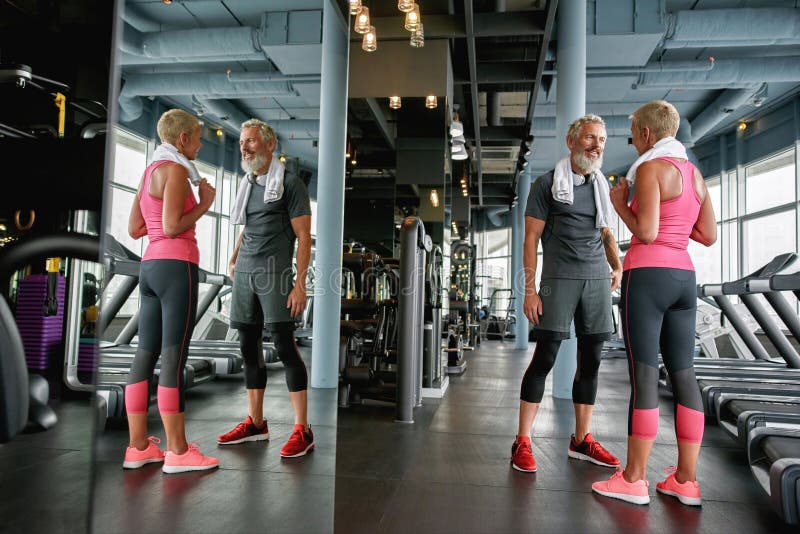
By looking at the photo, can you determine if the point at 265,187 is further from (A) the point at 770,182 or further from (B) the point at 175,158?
(A) the point at 770,182

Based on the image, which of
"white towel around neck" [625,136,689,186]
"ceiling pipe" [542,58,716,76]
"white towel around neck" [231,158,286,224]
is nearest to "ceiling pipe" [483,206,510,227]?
"ceiling pipe" [542,58,716,76]

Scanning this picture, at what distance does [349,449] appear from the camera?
8.43 ft

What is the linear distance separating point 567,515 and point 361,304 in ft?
6.63

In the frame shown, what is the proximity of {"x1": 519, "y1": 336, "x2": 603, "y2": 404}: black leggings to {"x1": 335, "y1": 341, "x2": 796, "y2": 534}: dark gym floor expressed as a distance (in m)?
0.33

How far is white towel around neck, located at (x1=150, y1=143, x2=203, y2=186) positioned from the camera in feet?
3.82

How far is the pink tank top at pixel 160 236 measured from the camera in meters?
1.17

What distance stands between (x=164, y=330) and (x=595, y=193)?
1918 millimetres

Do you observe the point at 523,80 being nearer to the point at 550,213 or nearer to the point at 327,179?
the point at 550,213

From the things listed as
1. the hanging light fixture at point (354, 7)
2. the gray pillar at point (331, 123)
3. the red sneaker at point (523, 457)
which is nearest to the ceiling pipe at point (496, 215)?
the red sneaker at point (523, 457)

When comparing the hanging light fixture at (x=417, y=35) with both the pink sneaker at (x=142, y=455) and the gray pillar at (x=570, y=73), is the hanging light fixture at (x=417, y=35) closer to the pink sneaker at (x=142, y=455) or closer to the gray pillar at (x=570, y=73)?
the gray pillar at (x=570, y=73)

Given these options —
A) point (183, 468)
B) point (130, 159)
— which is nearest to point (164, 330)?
point (183, 468)

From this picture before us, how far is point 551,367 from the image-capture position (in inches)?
95.5

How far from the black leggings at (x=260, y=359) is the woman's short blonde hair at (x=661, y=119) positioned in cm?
164

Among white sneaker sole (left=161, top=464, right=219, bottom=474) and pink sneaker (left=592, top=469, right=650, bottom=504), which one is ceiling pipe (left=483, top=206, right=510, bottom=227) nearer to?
pink sneaker (left=592, top=469, right=650, bottom=504)
